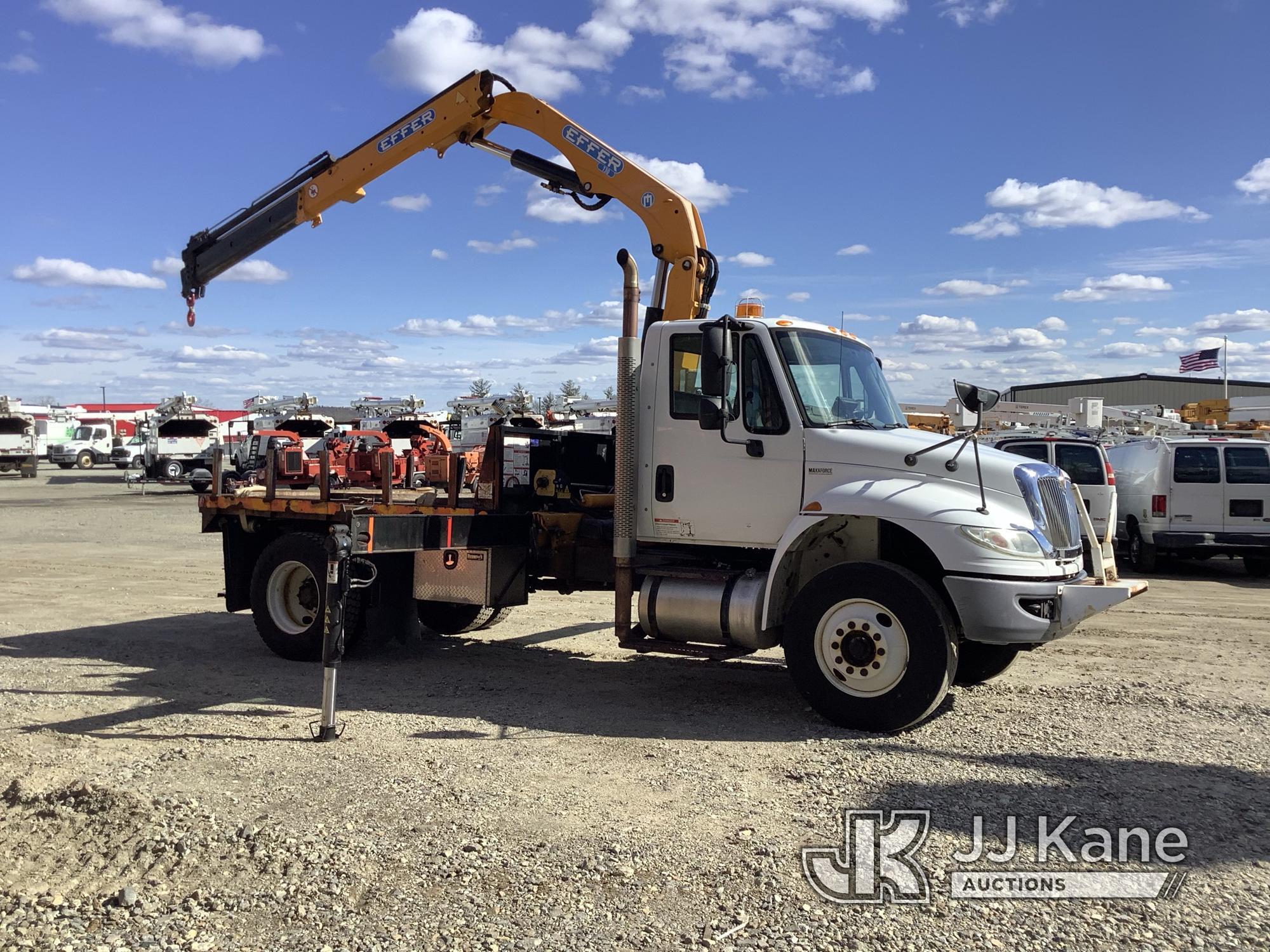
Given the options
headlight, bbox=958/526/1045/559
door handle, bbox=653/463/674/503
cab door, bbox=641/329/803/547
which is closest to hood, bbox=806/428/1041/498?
cab door, bbox=641/329/803/547

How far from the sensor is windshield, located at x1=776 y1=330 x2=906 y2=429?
6.66 meters

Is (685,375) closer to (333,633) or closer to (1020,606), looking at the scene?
(1020,606)

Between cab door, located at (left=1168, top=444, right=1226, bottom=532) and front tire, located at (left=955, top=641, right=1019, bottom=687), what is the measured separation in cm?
864

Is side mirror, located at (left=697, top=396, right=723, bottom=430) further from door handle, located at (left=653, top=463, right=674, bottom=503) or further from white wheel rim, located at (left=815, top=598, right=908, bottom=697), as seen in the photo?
white wheel rim, located at (left=815, top=598, right=908, bottom=697)

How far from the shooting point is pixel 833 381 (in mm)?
6867

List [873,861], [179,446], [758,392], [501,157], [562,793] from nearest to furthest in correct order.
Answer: [873,861]
[562,793]
[758,392]
[501,157]
[179,446]

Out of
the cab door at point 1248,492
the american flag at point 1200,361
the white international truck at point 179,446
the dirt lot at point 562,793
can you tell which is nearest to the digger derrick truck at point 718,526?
the dirt lot at point 562,793

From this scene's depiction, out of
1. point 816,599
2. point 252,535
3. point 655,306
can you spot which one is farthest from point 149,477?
point 816,599

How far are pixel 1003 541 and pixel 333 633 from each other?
402 cm

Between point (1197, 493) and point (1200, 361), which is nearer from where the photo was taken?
point (1197, 493)

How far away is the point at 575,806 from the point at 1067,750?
9.55 ft

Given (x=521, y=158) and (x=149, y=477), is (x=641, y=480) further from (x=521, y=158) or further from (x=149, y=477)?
(x=149, y=477)

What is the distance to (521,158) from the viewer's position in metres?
9.66

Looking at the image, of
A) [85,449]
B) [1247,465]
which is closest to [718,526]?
[1247,465]
